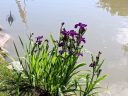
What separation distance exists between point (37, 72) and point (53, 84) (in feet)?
1.03

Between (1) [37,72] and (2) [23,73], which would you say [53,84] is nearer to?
(1) [37,72]

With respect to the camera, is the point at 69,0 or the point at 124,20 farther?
the point at 69,0

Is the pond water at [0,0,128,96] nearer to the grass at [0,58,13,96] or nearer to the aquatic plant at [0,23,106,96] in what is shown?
the aquatic plant at [0,23,106,96]

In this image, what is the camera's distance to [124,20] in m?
12.0

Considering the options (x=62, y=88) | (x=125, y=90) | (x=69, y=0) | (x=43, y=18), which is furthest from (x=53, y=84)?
(x=69, y=0)

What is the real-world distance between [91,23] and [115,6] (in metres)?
3.43

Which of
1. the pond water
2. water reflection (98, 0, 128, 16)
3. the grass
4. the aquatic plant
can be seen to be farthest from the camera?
water reflection (98, 0, 128, 16)

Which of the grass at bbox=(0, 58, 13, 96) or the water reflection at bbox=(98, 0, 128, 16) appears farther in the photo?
the water reflection at bbox=(98, 0, 128, 16)

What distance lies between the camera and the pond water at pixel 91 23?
7.92 m

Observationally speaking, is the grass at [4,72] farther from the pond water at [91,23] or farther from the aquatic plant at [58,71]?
the pond water at [91,23]

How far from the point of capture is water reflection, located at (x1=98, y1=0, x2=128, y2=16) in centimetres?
1321

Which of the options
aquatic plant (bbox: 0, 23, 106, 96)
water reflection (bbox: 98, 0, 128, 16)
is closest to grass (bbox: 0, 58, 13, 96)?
aquatic plant (bbox: 0, 23, 106, 96)

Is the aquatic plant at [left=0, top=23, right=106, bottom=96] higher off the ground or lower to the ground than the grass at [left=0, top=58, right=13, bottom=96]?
higher

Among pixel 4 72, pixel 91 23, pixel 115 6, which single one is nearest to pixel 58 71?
pixel 4 72
